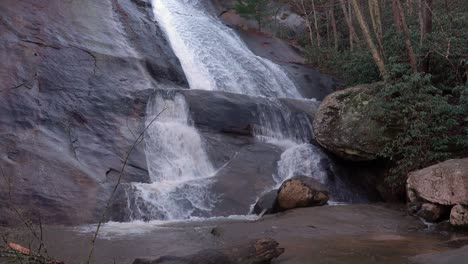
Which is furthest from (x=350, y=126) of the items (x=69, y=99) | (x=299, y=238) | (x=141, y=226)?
(x=69, y=99)

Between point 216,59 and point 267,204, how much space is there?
33.1ft

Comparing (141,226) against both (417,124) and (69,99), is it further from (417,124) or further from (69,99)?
(417,124)

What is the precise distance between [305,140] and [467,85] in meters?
5.13

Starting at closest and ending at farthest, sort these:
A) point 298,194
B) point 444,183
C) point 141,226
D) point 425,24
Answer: point 444,183 < point 141,226 < point 298,194 < point 425,24

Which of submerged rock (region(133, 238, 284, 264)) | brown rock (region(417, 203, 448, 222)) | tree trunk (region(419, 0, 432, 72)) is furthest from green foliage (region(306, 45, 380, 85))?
submerged rock (region(133, 238, 284, 264))

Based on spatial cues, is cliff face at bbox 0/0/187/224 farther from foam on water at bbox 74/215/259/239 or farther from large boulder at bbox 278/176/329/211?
large boulder at bbox 278/176/329/211

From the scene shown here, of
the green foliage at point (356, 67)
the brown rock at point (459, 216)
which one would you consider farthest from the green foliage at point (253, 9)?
A: the brown rock at point (459, 216)

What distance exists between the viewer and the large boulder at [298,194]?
11.1m

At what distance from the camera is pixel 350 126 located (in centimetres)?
1315

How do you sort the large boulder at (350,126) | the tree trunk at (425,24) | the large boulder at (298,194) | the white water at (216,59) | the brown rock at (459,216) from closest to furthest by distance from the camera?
the brown rock at (459,216), the large boulder at (298,194), the large boulder at (350,126), the tree trunk at (425,24), the white water at (216,59)

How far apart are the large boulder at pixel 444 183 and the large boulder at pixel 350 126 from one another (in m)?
2.26

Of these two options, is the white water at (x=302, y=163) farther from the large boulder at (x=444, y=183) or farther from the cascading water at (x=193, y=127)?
the large boulder at (x=444, y=183)

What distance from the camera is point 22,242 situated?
765 cm

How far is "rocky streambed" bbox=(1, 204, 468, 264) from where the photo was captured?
6980mm
